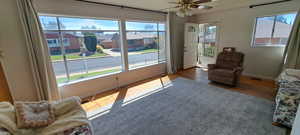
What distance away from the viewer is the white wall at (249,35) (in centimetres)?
363

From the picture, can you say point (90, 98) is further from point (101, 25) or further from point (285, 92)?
point (285, 92)

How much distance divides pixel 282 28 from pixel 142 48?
4088mm

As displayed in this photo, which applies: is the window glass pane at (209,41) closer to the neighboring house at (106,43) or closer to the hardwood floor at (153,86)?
the hardwood floor at (153,86)

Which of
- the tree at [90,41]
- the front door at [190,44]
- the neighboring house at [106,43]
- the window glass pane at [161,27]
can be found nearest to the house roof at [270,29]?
the front door at [190,44]

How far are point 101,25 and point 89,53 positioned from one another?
77 cm

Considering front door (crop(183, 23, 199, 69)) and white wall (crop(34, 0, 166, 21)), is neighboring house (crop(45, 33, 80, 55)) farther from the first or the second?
front door (crop(183, 23, 199, 69))

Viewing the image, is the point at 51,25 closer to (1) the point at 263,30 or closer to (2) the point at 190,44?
(2) the point at 190,44

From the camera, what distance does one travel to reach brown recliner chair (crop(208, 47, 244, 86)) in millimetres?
3373

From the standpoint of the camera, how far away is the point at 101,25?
320cm

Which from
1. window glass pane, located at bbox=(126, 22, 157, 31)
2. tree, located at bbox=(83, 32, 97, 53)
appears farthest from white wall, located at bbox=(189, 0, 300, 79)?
tree, located at bbox=(83, 32, 97, 53)

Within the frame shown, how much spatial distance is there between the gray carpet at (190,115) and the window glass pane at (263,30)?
2.19 meters

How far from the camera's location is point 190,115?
89.5 inches

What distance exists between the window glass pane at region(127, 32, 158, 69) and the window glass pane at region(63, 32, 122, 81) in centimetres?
42

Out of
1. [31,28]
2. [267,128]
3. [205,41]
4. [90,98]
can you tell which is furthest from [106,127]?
[205,41]
